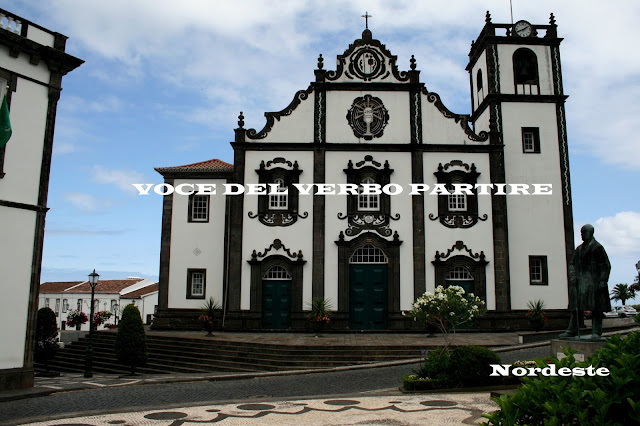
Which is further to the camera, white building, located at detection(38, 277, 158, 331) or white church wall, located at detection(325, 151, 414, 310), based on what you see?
white building, located at detection(38, 277, 158, 331)

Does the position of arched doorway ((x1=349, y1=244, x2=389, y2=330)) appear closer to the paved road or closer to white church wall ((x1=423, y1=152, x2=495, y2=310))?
white church wall ((x1=423, y1=152, x2=495, y2=310))

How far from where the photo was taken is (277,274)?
24984 millimetres

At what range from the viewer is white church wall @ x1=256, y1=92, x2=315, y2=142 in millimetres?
25828

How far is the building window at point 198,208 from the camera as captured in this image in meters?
26.5

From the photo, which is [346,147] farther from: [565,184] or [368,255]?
[565,184]

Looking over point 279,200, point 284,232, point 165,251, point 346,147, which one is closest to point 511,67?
point 346,147

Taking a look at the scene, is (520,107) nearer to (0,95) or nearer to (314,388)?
(314,388)

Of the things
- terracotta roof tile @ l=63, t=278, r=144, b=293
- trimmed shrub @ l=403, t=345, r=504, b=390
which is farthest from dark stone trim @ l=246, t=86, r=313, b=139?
terracotta roof tile @ l=63, t=278, r=144, b=293

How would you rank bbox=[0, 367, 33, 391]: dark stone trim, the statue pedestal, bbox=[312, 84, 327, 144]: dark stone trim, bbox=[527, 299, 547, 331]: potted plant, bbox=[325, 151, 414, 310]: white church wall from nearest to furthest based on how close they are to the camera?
the statue pedestal, bbox=[0, 367, 33, 391]: dark stone trim, bbox=[527, 299, 547, 331]: potted plant, bbox=[325, 151, 414, 310]: white church wall, bbox=[312, 84, 327, 144]: dark stone trim

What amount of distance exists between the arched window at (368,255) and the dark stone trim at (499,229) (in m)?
5.13

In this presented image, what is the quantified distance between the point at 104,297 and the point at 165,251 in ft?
92.4

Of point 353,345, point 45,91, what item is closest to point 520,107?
point 353,345

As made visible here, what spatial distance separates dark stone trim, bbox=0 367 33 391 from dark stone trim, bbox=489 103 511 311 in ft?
61.9

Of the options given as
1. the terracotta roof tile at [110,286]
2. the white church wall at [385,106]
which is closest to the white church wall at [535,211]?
the white church wall at [385,106]
